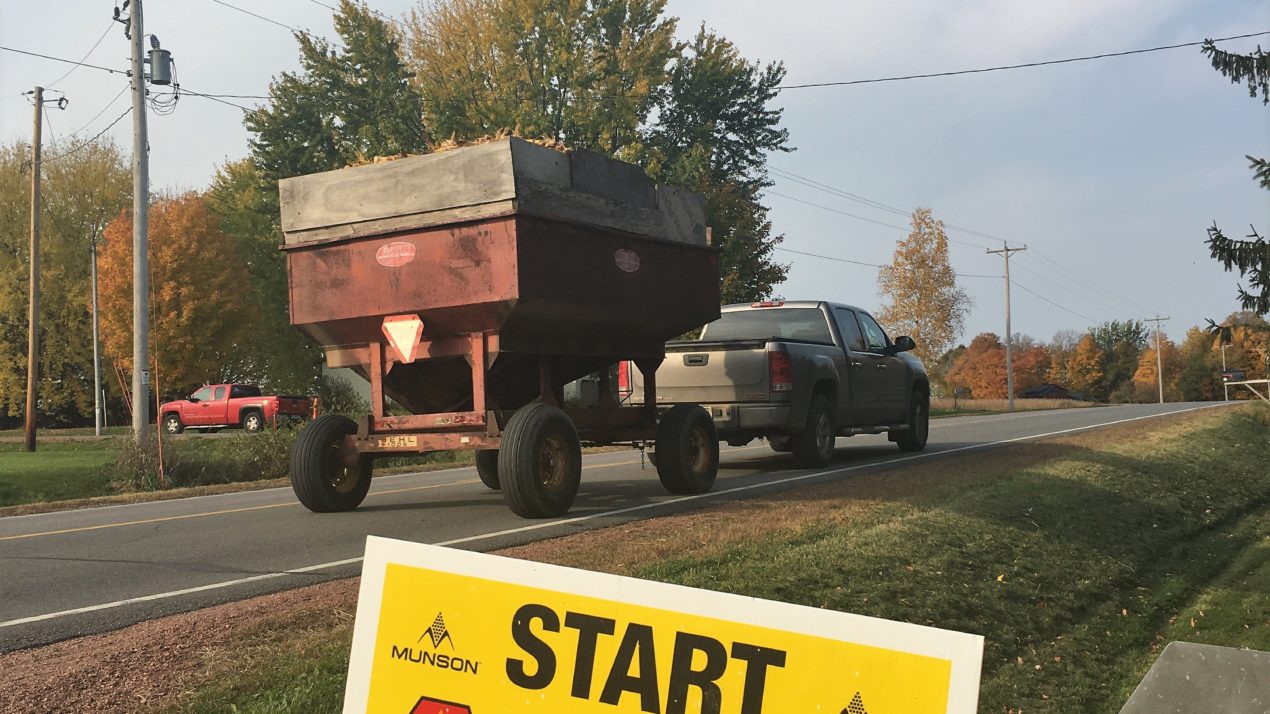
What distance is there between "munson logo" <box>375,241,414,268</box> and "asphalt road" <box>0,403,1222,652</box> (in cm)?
218

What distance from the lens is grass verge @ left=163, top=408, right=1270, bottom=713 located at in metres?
6.03

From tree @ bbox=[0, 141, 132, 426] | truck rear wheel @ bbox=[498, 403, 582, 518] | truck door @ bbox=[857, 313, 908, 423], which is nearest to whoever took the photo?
truck rear wheel @ bbox=[498, 403, 582, 518]

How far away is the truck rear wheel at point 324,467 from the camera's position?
31.3 ft

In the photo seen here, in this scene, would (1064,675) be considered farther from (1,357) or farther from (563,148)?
(1,357)

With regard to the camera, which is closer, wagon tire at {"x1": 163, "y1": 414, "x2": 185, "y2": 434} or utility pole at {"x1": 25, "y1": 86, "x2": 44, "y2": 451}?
utility pole at {"x1": 25, "y1": 86, "x2": 44, "y2": 451}

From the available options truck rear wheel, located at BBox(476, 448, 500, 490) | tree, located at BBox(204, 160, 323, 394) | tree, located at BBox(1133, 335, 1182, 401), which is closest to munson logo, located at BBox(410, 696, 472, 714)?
truck rear wheel, located at BBox(476, 448, 500, 490)

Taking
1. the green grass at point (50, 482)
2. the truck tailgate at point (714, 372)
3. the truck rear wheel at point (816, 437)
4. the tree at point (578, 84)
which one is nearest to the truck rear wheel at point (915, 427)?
the truck rear wheel at point (816, 437)

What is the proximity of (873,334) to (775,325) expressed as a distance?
1819mm

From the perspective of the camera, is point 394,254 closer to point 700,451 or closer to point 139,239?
point 700,451

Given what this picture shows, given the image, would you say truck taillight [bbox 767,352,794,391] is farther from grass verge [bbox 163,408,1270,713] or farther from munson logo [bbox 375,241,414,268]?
munson logo [bbox 375,241,414,268]

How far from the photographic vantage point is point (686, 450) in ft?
33.9

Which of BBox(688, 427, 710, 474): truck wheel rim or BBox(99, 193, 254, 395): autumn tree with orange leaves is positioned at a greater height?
BBox(99, 193, 254, 395): autumn tree with orange leaves

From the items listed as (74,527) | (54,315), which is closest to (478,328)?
(74,527)

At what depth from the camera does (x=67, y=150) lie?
4759 cm
